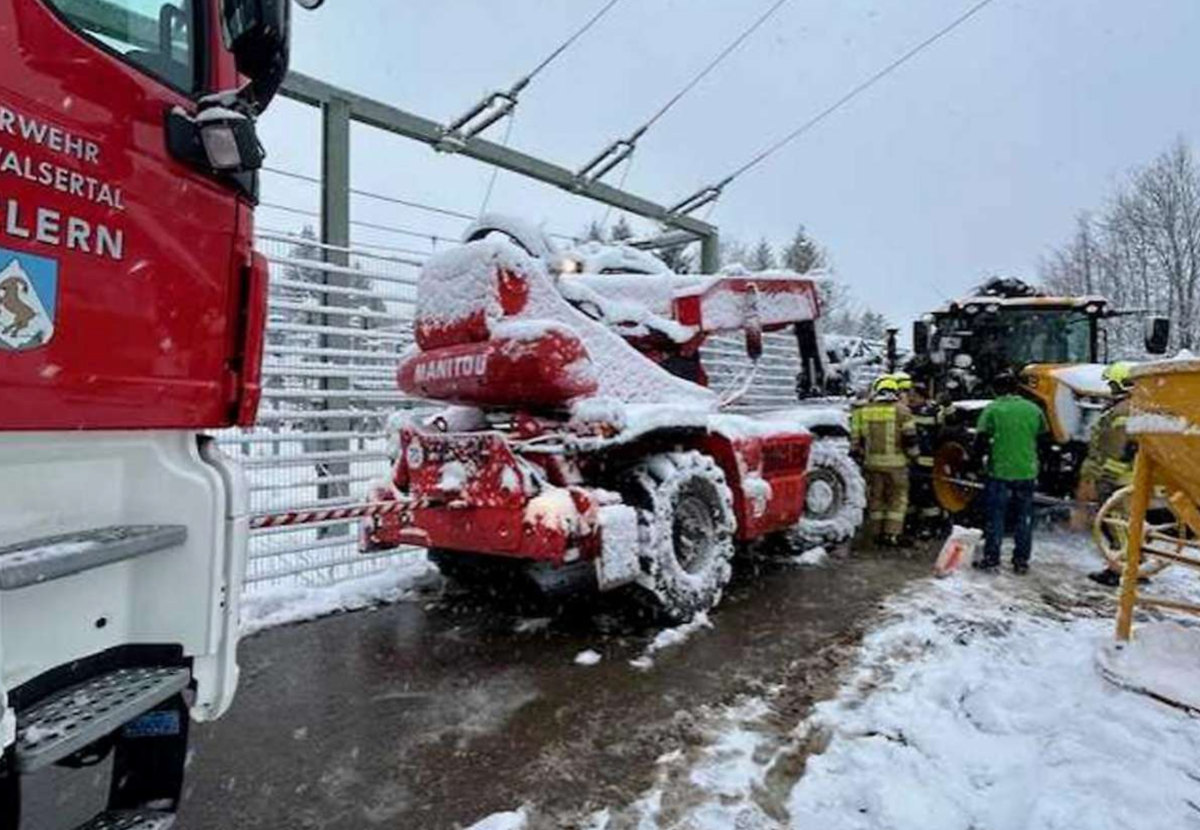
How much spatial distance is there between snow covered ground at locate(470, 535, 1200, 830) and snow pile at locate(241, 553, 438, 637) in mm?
2955

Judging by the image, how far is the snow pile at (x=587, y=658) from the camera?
14.8ft

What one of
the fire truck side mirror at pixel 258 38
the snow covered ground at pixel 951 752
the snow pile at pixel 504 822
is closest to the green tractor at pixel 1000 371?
the snow covered ground at pixel 951 752

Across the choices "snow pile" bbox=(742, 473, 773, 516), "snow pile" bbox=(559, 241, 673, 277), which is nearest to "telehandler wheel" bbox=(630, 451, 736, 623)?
"snow pile" bbox=(742, 473, 773, 516)

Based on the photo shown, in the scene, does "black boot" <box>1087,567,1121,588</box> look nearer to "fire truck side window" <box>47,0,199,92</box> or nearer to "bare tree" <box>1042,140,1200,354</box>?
"fire truck side window" <box>47,0,199,92</box>

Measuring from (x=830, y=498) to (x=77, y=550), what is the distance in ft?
22.1

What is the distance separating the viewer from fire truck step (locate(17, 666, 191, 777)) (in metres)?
1.63

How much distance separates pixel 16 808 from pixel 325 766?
1577 mm

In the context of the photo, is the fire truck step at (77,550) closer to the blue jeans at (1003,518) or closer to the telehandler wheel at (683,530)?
the telehandler wheel at (683,530)

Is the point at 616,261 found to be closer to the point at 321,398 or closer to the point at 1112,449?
the point at 321,398

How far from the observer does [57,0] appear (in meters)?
1.86

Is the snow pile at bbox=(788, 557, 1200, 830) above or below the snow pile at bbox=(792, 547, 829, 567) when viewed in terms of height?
below

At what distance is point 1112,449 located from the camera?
763cm

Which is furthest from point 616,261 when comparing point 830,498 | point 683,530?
point 830,498

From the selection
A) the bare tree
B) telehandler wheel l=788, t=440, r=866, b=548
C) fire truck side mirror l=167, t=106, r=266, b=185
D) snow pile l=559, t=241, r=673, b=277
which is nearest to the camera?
fire truck side mirror l=167, t=106, r=266, b=185
